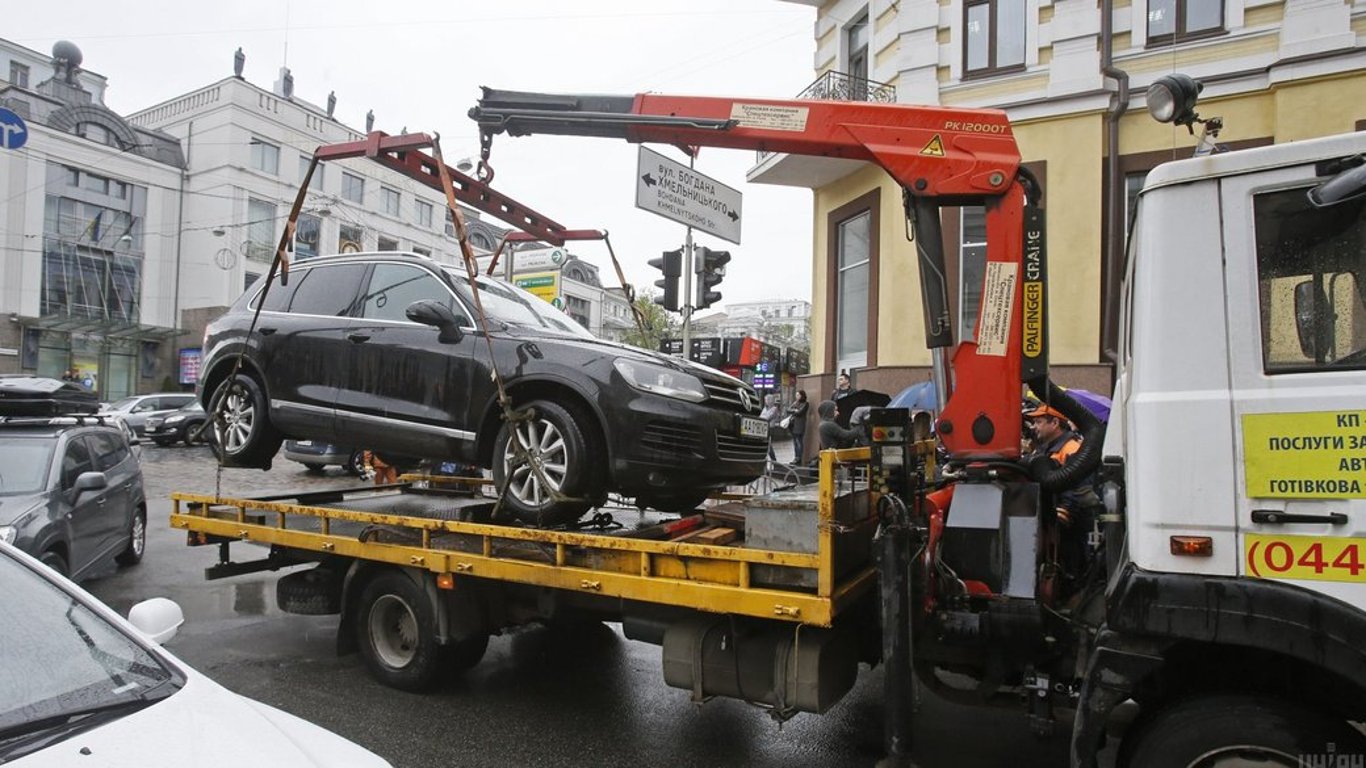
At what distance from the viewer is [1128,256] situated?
3629mm

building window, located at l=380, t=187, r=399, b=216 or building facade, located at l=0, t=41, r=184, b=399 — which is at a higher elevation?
building window, located at l=380, t=187, r=399, b=216

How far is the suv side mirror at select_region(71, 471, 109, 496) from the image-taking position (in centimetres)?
644

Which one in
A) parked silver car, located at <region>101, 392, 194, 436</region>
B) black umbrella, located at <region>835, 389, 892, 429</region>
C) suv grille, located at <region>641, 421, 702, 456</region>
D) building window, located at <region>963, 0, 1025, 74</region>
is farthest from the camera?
parked silver car, located at <region>101, 392, 194, 436</region>

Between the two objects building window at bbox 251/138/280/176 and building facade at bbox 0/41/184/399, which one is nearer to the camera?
building facade at bbox 0/41/184/399

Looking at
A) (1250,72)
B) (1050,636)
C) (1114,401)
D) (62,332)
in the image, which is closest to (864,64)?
(1250,72)

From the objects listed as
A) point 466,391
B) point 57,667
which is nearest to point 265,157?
point 466,391

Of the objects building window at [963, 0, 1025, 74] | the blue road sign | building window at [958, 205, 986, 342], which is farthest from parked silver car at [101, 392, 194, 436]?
building window at [963, 0, 1025, 74]

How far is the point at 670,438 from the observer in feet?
15.6

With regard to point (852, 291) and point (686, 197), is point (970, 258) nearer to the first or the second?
point (852, 291)

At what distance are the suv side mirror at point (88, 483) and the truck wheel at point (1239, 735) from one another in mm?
7169

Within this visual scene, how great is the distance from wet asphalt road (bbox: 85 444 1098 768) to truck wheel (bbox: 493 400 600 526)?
1128mm

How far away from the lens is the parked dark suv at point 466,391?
4.82 meters

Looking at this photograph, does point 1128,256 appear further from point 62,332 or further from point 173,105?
point 173,105

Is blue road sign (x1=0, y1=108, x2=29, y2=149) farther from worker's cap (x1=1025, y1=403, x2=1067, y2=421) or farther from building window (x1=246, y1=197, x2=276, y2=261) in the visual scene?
building window (x1=246, y1=197, x2=276, y2=261)
